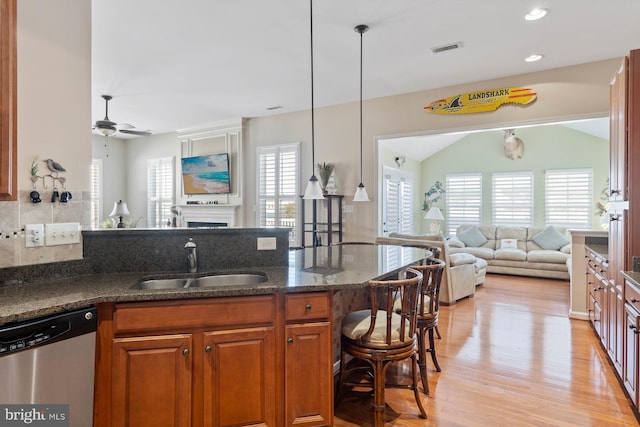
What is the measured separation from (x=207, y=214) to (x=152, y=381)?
6050 mm

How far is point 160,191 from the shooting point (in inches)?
325

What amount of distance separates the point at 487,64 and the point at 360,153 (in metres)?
2.20

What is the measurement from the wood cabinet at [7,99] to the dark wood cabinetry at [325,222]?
14.5 ft

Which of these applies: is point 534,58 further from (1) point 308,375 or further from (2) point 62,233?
(2) point 62,233

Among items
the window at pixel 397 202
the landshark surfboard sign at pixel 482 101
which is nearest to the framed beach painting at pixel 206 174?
the window at pixel 397 202

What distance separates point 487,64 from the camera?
4.24 meters

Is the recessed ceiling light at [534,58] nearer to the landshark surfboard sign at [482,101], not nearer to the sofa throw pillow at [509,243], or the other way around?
the landshark surfboard sign at [482,101]

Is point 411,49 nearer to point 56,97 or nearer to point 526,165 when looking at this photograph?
point 56,97

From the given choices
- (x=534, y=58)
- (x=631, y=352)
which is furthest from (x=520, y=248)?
(x=631, y=352)

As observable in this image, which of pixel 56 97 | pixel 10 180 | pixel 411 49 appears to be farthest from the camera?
pixel 411 49

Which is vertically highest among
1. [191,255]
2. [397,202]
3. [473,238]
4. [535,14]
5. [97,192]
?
[535,14]

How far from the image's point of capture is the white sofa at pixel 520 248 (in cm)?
666

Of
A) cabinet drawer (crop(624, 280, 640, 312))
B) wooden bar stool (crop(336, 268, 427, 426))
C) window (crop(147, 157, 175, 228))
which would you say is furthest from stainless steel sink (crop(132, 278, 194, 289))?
window (crop(147, 157, 175, 228))

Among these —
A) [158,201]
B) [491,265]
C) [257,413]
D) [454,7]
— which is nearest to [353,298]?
[257,413]
